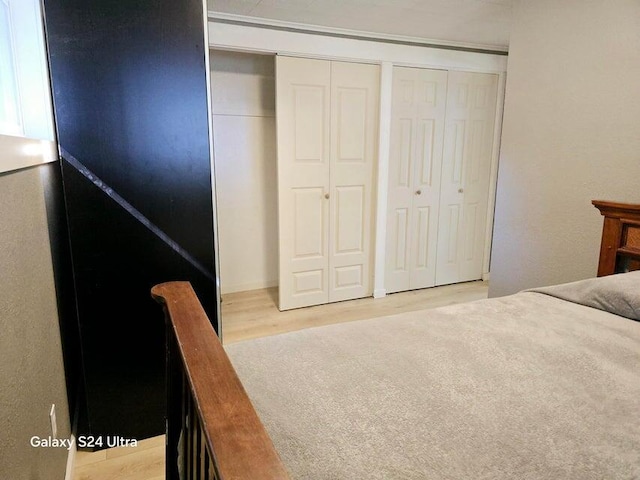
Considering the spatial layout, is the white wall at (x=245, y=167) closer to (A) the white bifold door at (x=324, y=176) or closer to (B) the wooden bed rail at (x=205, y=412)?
(A) the white bifold door at (x=324, y=176)

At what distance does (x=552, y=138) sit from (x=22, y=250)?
8.48ft

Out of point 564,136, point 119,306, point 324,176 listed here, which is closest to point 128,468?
point 119,306

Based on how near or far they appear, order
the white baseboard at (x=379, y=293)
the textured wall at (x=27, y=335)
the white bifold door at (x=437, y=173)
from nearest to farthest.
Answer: the textured wall at (x=27, y=335), the white bifold door at (x=437, y=173), the white baseboard at (x=379, y=293)

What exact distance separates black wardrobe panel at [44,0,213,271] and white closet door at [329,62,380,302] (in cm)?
173

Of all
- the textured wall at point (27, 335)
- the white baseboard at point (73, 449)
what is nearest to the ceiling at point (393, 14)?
the textured wall at point (27, 335)

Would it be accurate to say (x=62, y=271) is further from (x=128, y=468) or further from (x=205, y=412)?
(x=205, y=412)

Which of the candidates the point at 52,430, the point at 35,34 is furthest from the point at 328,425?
the point at 35,34

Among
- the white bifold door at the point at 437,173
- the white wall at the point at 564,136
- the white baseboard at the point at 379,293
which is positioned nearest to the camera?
the white wall at the point at 564,136

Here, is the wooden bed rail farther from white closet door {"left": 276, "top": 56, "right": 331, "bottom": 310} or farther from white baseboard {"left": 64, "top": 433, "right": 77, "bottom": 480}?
white closet door {"left": 276, "top": 56, "right": 331, "bottom": 310}

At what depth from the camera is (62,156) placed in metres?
1.63

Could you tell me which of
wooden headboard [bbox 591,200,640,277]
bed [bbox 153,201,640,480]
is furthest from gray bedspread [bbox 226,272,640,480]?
wooden headboard [bbox 591,200,640,277]

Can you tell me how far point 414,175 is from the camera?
3.73 m

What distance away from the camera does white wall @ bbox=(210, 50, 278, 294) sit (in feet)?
11.5

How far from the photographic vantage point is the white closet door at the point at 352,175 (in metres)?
3.33
